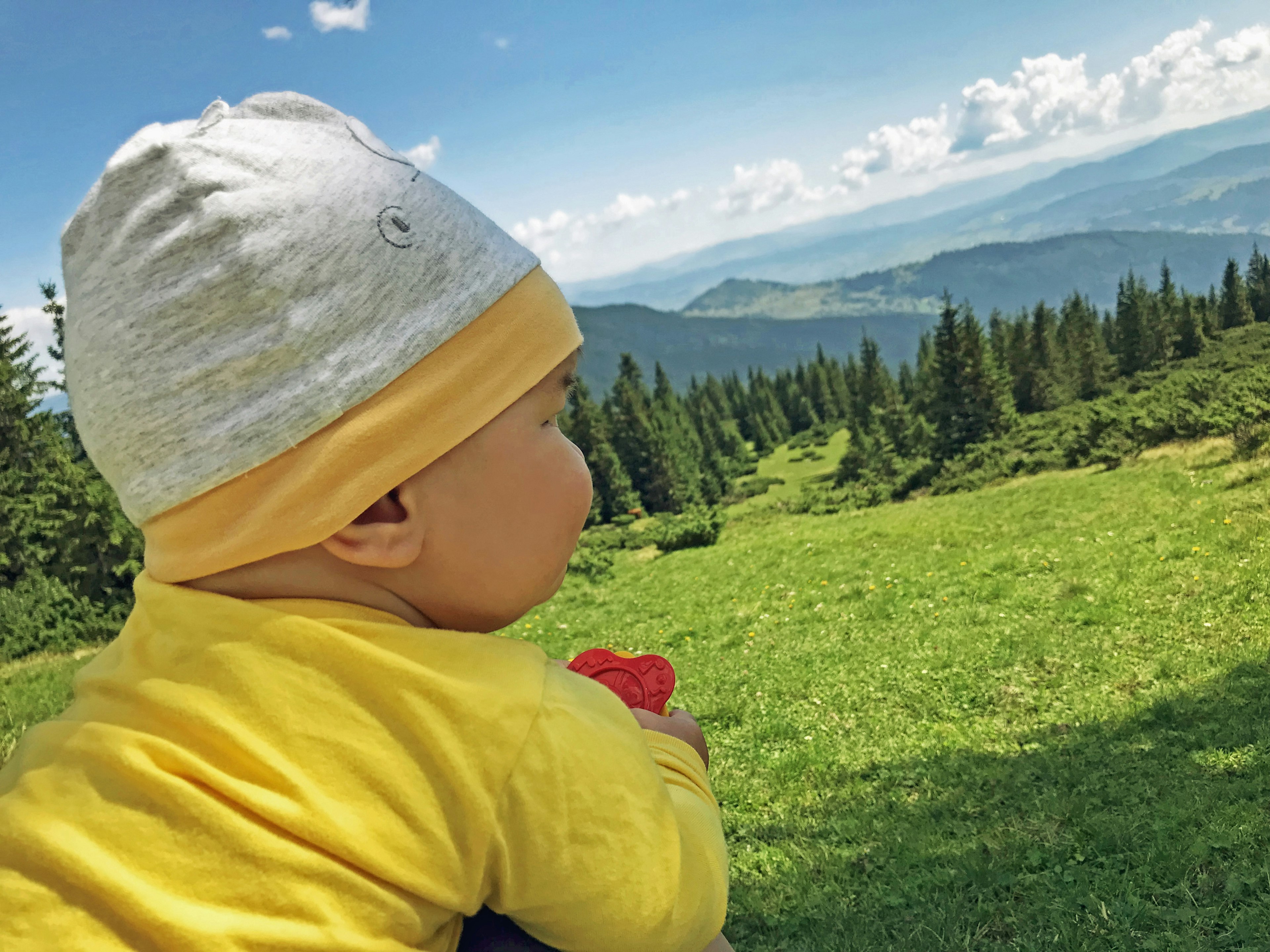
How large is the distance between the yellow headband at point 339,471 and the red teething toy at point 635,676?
0.56 m

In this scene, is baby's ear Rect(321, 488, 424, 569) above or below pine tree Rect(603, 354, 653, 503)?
above

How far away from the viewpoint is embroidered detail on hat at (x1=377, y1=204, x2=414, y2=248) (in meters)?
1.17

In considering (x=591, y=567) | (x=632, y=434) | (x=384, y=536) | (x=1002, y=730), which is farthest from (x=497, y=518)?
(x=632, y=434)

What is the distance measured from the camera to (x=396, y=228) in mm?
1183

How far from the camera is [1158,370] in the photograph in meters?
48.0

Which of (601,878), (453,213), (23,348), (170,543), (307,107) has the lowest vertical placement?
(601,878)

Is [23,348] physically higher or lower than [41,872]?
Result: higher

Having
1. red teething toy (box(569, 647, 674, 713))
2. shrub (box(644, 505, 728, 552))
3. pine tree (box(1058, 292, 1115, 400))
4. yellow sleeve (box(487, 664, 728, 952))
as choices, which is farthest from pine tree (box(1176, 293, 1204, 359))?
yellow sleeve (box(487, 664, 728, 952))

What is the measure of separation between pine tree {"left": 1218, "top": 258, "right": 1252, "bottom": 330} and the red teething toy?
68.1 m

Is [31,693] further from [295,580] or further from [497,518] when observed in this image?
[497,518]

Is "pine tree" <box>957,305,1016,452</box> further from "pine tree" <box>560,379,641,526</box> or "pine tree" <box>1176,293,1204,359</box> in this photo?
"pine tree" <box>560,379,641,526</box>

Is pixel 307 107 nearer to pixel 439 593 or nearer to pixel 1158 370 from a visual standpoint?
pixel 439 593

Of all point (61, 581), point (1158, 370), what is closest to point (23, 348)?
point (61, 581)

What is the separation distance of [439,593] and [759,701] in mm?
7072
